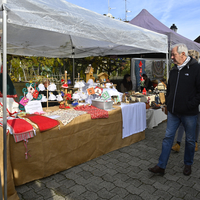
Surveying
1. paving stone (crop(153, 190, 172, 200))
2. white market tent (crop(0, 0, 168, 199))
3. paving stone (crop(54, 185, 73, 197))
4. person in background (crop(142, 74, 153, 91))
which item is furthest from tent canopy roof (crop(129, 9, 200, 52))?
paving stone (crop(54, 185, 73, 197))

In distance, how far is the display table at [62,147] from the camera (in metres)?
2.09

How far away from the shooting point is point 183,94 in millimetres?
2209

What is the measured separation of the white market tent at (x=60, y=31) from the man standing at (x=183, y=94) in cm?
101

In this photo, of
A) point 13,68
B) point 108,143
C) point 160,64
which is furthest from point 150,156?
point 160,64

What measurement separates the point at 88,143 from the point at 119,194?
0.90m

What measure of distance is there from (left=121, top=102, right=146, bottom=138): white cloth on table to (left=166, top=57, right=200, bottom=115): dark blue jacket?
1.21m

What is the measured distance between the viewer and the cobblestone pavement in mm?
2055

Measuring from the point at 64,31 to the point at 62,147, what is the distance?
55.1 inches

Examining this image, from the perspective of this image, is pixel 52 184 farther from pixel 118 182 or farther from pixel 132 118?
pixel 132 118

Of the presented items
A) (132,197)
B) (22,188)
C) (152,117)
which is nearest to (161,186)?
(132,197)

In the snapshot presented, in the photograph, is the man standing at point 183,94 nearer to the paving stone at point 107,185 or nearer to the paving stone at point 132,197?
the paving stone at point 132,197

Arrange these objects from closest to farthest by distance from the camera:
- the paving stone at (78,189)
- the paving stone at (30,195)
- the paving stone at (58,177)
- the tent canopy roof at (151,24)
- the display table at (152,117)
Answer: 1. the paving stone at (30,195)
2. the paving stone at (78,189)
3. the paving stone at (58,177)
4. the display table at (152,117)
5. the tent canopy roof at (151,24)

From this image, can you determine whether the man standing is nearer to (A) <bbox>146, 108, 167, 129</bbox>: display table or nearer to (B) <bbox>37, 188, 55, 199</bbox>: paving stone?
(B) <bbox>37, 188, 55, 199</bbox>: paving stone

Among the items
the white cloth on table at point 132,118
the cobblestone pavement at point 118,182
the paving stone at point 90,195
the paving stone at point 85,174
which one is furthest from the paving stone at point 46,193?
the white cloth on table at point 132,118
